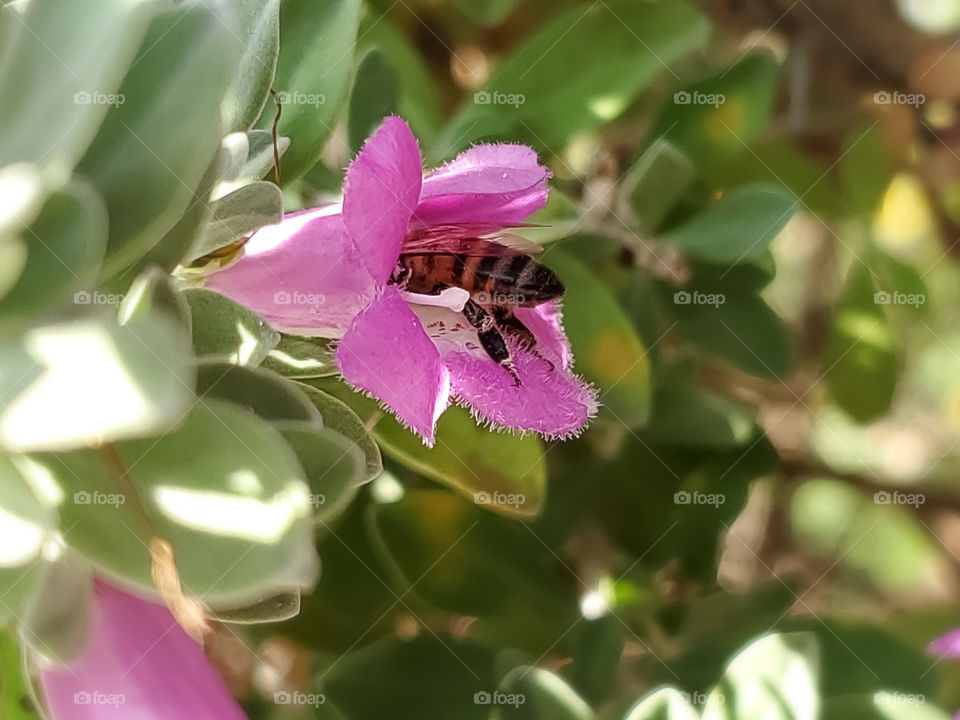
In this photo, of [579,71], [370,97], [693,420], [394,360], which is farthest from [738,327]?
[394,360]

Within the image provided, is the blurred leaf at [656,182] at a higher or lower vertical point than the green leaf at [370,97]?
lower

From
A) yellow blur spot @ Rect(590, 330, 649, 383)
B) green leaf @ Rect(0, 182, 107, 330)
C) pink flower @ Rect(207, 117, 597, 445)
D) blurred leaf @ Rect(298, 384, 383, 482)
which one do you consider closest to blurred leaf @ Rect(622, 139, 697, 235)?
yellow blur spot @ Rect(590, 330, 649, 383)

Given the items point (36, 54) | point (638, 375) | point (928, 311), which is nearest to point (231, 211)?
point (36, 54)

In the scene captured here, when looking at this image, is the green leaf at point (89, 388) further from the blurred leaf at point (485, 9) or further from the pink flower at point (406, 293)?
the blurred leaf at point (485, 9)

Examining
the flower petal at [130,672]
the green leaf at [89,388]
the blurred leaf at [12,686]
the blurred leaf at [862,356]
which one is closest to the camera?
the green leaf at [89,388]

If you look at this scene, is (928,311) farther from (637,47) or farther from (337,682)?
(337,682)

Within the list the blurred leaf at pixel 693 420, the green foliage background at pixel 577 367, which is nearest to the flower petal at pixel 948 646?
the green foliage background at pixel 577 367
